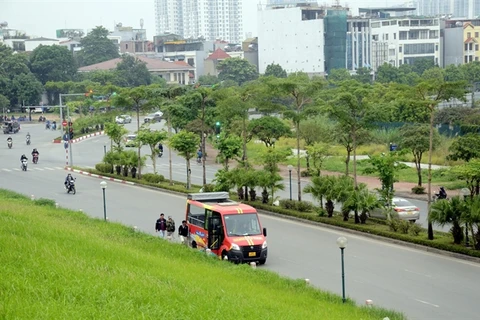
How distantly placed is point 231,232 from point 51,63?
9510 cm

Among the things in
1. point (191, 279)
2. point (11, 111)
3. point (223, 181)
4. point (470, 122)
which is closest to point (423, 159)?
point (470, 122)

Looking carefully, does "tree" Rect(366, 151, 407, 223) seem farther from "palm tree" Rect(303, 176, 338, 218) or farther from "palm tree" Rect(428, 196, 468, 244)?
"palm tree" Rect(428, 196, 468, 244)

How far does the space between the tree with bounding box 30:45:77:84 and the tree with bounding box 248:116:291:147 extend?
71.4m

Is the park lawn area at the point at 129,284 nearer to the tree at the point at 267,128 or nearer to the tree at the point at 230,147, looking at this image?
the tree at the point at 230,147

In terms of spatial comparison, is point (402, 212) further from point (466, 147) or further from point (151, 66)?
point (151, 66)

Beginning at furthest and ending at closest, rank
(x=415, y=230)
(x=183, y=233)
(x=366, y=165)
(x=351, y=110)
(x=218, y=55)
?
(x=218, y=55) < (x=366, y=165) < (x=351, y=110) < (x=415, y=230) < (x=183, y=233)

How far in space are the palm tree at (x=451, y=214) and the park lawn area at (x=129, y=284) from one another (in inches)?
315

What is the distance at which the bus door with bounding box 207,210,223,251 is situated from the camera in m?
25.0

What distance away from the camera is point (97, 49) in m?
141

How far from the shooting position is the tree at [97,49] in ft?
460

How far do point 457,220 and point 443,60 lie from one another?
104 m

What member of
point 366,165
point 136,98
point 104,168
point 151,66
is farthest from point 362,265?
point 151,66

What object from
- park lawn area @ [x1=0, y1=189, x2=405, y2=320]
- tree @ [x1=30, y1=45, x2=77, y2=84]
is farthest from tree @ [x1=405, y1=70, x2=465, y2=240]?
tree @ [x1=30, y1=45, x2=77, y2=84]

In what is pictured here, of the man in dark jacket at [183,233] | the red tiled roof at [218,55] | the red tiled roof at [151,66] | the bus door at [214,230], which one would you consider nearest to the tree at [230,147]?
the man in dark jacket at [183,233]
